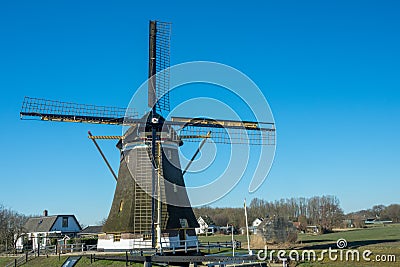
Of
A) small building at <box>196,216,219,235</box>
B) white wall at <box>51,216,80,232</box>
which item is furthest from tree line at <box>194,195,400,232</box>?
white wall at <box>51,216,80,232</box>

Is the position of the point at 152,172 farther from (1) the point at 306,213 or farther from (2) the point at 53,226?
(1) the point at 306,213

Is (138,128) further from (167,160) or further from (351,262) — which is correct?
(351,262)

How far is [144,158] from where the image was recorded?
877 inches

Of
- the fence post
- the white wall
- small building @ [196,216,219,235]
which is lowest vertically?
the fence post

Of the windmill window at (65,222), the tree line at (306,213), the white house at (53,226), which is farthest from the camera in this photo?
the tree line at (306,213)

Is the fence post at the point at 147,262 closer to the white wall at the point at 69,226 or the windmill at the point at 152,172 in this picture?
the windmill at the point at 152,172

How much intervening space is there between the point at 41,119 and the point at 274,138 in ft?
36.1

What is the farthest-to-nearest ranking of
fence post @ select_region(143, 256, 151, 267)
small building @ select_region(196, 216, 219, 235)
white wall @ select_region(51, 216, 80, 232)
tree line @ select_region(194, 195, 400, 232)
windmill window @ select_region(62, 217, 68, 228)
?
tree line @ select_region(194, 195, 400, 232), windmill window @ select_region(62, 217, 68, 228), white wall @ select_region(51, 216, 80, 232), small building @ select_region(196, 216, 219, 235), fence post @ select_region(143, 256, 151, 267)

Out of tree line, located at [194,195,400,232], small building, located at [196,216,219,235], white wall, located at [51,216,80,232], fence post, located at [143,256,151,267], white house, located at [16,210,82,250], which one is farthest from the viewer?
tree line, located at [194,195,400,232]

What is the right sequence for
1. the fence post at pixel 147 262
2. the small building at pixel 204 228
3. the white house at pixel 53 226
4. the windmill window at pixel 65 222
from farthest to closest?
the windmill window at pixel 65 222
the white house at pixel 53 226
the small building at pixel 204 228
the fence post at pixel 147 262

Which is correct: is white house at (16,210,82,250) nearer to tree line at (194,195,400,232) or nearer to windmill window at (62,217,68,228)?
windmill window at (62,217,68,228)

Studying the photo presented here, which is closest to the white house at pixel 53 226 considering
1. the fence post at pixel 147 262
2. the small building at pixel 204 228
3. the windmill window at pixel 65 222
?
the windmill window at pixel 65 222

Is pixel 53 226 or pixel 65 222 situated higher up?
pixel 65 222

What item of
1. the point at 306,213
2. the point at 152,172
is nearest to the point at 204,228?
the point at 152,172
